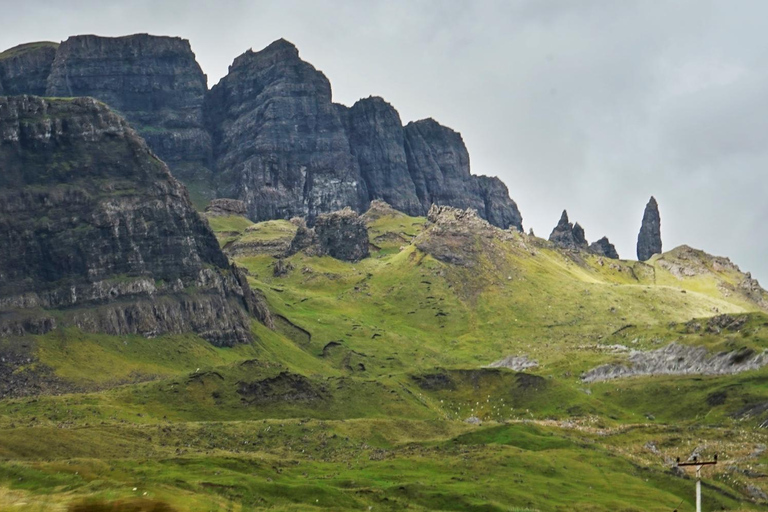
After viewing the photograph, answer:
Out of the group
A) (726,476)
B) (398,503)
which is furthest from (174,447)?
(726,476)

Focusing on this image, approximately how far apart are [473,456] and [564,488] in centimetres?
2398

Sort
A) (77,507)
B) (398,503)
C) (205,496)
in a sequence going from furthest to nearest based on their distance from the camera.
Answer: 1. (398,503)
2. (205,496)
3. (77,507)

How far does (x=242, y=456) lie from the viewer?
17175 centimetres

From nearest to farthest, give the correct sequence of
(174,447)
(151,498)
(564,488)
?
(151,498), (564,488), (174,447)

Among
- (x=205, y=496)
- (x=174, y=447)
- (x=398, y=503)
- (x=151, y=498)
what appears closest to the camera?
(x=151, y=498)

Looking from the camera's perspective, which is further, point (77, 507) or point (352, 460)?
point (352, 460)

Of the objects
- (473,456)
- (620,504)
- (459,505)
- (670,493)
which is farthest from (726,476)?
(459,505)

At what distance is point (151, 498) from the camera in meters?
113

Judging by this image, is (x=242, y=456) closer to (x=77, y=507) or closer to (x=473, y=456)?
(x=473, y=456)

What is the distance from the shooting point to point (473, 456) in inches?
7589

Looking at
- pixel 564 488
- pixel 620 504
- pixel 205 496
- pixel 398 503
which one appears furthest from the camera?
pixel 564 488

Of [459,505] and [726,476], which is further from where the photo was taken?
[726,476]

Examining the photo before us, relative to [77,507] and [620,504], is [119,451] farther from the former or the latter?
[620,504]

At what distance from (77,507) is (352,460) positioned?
89.5 metres
